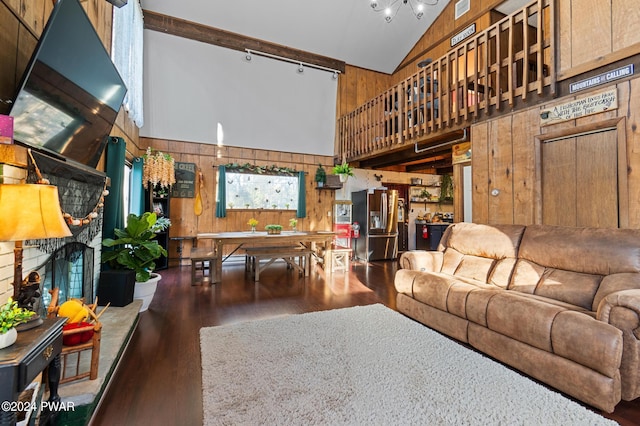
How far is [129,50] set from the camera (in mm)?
4145

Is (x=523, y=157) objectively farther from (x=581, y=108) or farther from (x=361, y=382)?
(x=361, y=382)

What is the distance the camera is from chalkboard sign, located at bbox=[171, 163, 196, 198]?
605 centimetres

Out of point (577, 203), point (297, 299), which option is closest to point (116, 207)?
point (297, 299)

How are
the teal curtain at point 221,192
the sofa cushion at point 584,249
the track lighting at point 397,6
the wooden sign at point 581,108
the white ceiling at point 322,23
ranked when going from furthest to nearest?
1. the track lighting at point 397,6
2. the teal curtain at point 221,192
3. the white ceiling at point 322,23
4. the wooden sign at point 581,108
5. the sofa cushion at point 584,249

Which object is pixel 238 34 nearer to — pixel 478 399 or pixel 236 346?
pixel 236 346

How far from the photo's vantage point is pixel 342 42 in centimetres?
698

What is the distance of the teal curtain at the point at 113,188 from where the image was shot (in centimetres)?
337

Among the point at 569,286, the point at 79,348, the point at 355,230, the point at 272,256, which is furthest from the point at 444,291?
the point at 355,230

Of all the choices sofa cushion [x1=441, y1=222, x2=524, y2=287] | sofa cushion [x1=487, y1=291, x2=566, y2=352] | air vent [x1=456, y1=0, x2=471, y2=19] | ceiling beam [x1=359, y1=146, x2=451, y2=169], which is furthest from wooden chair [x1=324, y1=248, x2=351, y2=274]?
air vent [x1=456, y1=0, x2=471, y2=19]

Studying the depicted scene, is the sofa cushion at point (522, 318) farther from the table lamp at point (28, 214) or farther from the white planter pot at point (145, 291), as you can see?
the white planter pot at point (145, 291)

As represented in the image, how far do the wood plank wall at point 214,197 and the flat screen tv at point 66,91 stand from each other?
373 cm

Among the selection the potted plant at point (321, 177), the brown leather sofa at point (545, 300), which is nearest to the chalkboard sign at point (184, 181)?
the potted plant at point (321, 177)

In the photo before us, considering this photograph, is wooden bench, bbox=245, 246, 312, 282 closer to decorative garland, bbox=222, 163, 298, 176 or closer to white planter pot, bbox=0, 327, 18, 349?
decorative garland, bbox=222, 163, 298, 176

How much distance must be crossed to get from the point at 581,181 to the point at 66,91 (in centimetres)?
457
